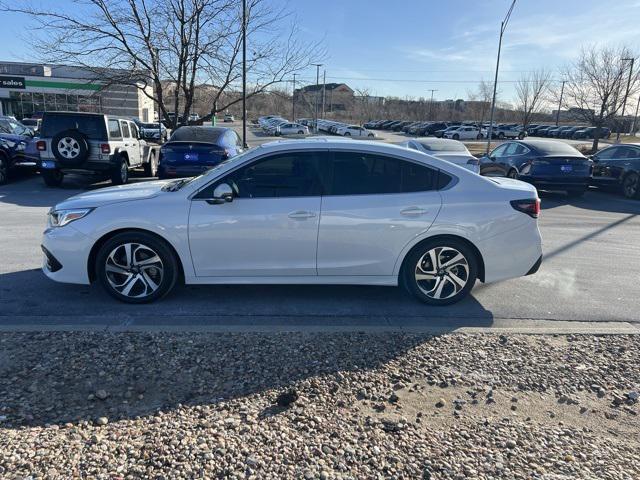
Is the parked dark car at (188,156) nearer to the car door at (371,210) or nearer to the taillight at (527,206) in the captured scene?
the car door at (371,210)

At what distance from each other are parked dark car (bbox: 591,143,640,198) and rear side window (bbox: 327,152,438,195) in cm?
1179

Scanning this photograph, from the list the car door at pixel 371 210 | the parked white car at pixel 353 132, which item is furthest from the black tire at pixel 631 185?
the parked white car at pixel 353 132

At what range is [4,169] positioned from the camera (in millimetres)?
12992

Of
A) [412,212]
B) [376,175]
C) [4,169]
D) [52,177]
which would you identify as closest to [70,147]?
[52,177]

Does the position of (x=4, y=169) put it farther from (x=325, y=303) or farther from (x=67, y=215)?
(x=325, y=303)

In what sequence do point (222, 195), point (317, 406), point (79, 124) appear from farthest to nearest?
1. point (79, 124)
2. point (222, 195)
3. point (317, 406)

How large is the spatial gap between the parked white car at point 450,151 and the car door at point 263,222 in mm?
8478

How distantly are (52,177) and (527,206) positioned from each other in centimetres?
1192

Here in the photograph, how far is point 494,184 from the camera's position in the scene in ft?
16.1

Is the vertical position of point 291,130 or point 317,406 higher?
point 291,130

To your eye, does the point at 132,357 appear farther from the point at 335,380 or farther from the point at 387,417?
the point at 387,417

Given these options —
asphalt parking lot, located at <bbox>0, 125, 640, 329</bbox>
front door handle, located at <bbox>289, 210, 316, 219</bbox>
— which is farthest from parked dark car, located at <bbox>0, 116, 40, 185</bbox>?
front door handle, located at <bbox>289, 210, 316, 219</bbox>

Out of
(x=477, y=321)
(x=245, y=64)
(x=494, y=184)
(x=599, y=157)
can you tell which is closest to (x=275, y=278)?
(x=477, y=321)

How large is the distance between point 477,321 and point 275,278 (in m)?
1.95
